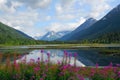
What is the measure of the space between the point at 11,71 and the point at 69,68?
322 centimetres

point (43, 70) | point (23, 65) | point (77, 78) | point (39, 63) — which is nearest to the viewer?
point (77, 78)

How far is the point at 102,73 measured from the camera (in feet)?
44.2

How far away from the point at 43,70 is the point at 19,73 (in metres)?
1.39

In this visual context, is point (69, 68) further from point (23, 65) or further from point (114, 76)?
point (23, 65)

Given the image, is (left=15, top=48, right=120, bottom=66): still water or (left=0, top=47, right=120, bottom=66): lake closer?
(left=15, top=48, right=120, bottom=66): still water

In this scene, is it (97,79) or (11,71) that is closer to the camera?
(97,79)

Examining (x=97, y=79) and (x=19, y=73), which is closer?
(x=97, y=79)

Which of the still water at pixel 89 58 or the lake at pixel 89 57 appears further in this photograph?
the lake at pixel 89 57

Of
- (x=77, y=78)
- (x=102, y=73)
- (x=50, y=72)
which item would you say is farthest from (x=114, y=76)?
(x=50, y=72)

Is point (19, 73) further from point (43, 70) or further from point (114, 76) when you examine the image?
point (114, 76)

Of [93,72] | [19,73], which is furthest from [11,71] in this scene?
[93,72]

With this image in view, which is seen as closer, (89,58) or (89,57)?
(89,58)

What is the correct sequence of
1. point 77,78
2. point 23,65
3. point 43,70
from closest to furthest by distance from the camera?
point 77,78, point 43,70, point 23,65

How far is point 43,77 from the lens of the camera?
13195mm
